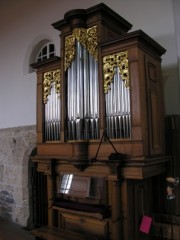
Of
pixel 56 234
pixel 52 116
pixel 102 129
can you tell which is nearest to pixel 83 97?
pixel 102 129

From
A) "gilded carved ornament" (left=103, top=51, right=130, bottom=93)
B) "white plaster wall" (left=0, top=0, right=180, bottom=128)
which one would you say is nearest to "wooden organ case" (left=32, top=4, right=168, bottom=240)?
"gilded carved ornament" (left=103, top=51, right=130, bottom=93)

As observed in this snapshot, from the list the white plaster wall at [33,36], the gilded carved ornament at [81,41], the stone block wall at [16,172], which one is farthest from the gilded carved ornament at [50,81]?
the stone block wall at [16,172]

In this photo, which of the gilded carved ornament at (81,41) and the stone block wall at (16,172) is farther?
the stone block wall at (16,172)

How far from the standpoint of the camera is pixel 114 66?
9.22 feet

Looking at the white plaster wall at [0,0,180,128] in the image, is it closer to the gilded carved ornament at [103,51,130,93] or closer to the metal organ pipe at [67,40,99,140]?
the gilded carved ornament at [103,51,130,93]

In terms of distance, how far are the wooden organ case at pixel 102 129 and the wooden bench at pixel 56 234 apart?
0.04 feet

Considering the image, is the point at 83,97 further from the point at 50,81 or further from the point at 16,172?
the point at 16,172

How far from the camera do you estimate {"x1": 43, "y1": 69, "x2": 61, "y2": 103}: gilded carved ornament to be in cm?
333

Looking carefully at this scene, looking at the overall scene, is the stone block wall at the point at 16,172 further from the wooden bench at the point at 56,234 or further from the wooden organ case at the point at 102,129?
the wooden bench at the point at 56,234

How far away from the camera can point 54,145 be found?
328cm

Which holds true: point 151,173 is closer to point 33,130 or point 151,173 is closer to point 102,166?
point 102,166

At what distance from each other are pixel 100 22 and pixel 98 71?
0.56 meters

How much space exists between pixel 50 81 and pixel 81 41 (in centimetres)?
70

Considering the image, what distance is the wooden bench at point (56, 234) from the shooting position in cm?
290
